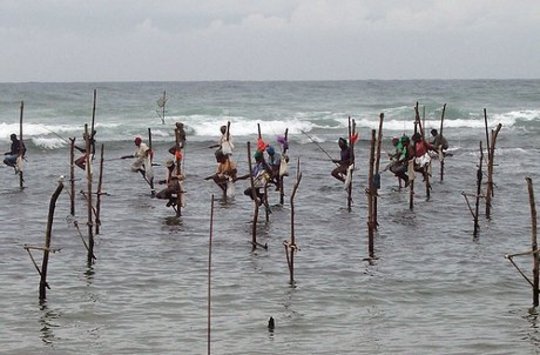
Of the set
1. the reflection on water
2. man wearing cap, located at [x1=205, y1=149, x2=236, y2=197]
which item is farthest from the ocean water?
man wearing cap, located at [x1=205, y1=149, x2=236, y2=197]

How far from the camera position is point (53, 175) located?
28984 millimetres

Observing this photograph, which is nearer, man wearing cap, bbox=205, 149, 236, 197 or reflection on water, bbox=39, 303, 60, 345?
reflection on water, bbox=39, 303, 60, 345

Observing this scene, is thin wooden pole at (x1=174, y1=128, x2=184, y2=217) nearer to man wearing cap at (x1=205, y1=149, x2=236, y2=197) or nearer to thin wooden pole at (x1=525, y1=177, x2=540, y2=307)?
man wearing cap at (x1=205, y1=149, x2=236, y2=197)

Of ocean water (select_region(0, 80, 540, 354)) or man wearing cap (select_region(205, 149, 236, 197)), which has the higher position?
man wearing cap (select_region(205, 149, 236, 197))

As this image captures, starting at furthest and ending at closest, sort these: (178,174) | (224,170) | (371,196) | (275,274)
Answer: (224,170) < (178,174) < (275,274) < (371,196)

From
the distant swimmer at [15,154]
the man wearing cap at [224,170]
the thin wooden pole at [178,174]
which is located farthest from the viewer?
the distant swimmer at [15,154]

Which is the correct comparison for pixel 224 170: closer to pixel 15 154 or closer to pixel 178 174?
pixel 178 174

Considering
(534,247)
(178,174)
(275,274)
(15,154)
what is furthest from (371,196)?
(15,154)

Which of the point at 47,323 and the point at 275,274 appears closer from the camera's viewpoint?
the point at 47,323

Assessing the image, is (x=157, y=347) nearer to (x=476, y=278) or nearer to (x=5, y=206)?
(x=476, y=278)

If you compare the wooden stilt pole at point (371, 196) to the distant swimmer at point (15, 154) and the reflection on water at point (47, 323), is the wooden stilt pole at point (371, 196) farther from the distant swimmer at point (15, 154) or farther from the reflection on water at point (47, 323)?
the distant swimmer at point (15, 154)

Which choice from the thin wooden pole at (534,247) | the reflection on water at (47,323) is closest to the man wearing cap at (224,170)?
the reflection on water at (47,323)

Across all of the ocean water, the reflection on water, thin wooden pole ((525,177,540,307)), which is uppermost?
thin wooden pole ((525,177,540,307))

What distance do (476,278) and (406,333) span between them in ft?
10.7
